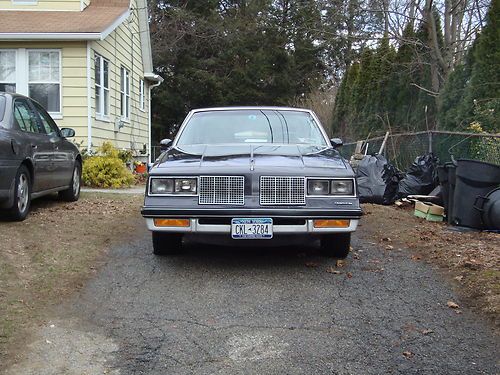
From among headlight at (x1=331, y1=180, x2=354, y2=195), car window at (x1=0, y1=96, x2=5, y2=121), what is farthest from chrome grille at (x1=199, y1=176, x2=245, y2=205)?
car window at (x1=0, y1=96, x2=5, y2=121)

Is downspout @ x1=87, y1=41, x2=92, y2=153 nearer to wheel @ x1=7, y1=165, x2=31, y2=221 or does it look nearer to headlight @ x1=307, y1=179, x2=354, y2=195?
wheel @ x1=7, y1=165, x2=31, y2=221

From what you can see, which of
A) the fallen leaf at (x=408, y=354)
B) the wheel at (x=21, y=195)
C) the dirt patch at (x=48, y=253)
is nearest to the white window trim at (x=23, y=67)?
the dirt patch at (x=48, y=253)

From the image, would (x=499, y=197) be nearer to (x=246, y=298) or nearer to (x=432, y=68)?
(x=246, y=298)

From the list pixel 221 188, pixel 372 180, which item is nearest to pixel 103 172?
pixel 372 180

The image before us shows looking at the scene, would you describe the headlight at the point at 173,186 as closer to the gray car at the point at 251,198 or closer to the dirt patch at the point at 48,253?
the gray car at the point at 251,198

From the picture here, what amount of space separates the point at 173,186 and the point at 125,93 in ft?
42.4

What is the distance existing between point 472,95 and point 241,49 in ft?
78.8

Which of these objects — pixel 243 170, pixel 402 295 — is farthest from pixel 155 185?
pixel 402 295

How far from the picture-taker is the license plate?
476 cm

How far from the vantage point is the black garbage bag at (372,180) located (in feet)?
32.7

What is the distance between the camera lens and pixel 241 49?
1363 inches

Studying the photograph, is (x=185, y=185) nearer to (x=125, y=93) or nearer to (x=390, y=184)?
(x=390, y=184)

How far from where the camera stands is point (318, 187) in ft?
16.1

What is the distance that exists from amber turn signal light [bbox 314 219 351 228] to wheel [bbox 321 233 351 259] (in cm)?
42
